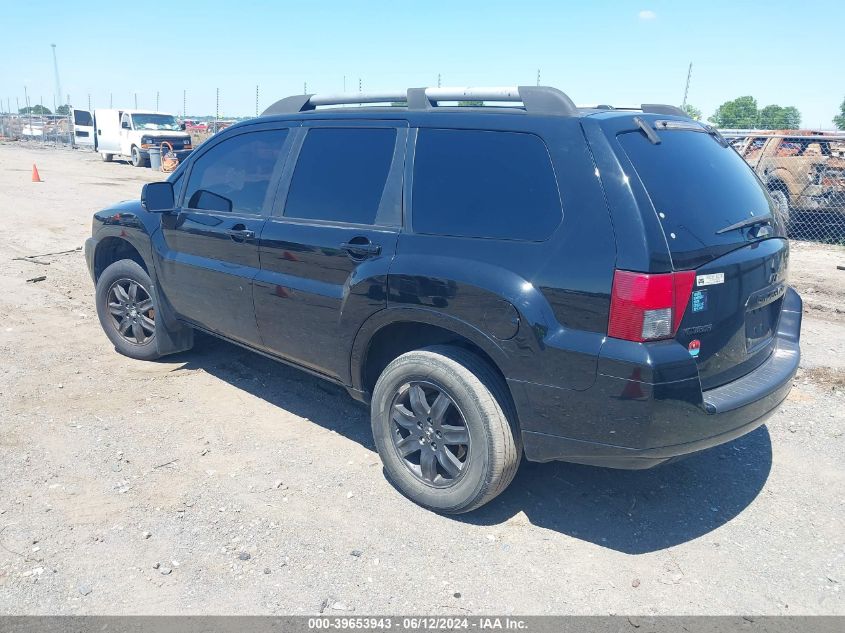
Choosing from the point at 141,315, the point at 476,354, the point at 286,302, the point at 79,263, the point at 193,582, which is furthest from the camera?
the point at 79,263

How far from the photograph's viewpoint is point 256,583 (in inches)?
113

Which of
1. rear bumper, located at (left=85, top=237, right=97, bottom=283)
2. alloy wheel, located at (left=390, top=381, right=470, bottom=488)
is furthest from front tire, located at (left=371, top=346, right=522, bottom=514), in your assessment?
rear bumper, located at (left=85, top=237, right=97, bottom=283)

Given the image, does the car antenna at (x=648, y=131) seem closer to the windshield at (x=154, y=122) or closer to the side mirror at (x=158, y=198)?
the side mirror at (x=158, y=198)

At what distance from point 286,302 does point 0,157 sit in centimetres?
3308

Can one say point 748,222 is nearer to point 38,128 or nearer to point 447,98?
point 447,98

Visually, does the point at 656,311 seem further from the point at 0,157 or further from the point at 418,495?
the point at 0,157

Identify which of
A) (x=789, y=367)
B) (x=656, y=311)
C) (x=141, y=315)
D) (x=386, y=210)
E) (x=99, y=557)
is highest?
(x=386, y=210)

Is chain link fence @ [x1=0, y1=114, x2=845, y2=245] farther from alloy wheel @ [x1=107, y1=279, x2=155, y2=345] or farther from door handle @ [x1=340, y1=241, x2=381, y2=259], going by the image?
alloy wheel @ [x1=107, y1=279, x2=155, y2=345]

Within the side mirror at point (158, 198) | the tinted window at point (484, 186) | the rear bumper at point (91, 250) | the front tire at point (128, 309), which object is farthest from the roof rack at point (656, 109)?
the rear bumper at point (91, 250)

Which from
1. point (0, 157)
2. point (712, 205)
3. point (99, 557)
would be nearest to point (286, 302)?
point (99, 557)

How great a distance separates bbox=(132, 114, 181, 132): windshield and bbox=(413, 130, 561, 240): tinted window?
2721cm

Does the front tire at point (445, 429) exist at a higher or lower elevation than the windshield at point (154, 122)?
lower

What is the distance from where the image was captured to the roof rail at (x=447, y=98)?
3068 millimetres

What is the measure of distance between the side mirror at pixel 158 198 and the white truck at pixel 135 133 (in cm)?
2360
